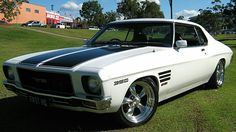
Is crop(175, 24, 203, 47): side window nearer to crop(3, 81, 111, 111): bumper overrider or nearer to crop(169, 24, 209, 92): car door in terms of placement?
crop(169, 24, 209, 92): car door

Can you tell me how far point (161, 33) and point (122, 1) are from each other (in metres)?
87.6

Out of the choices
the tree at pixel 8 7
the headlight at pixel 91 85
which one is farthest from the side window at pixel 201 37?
the tree at pixel 8 7

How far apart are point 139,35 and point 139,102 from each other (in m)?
1.46

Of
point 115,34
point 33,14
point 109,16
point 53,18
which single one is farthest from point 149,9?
point 115,34

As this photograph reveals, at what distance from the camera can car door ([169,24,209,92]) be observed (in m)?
5.81

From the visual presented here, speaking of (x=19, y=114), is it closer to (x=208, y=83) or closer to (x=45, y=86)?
(x=45, y=86)

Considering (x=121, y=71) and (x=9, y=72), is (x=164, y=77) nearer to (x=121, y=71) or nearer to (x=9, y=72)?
(x=121, y=71)

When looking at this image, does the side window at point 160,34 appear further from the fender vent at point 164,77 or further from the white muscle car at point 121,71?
the fender vent at point 164,77

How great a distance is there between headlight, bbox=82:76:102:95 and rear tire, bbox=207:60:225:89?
3665 millimetres

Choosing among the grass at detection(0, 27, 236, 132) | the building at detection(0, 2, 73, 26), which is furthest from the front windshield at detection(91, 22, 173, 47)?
the building at detection(0, 2, 73, 26)

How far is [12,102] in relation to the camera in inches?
252

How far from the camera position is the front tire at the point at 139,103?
4.91 m

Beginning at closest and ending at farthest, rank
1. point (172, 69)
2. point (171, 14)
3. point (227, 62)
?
point (172, 69) < point (227, 62) < point (171, 14)

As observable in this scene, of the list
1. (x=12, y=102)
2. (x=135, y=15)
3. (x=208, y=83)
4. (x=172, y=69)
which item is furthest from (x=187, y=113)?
(x=135, y=15)
